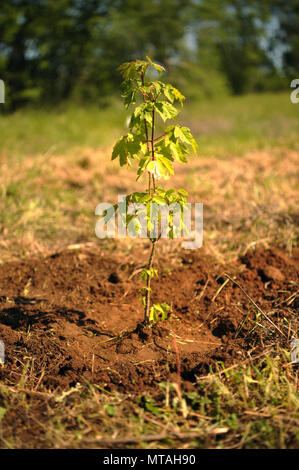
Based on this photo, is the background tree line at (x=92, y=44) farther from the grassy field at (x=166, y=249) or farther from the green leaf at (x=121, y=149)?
the green leaf at (x=121, y=149)

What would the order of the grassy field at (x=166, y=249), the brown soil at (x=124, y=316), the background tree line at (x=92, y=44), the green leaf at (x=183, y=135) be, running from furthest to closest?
1. the background tree line at (x=92, y=44)
2. the brown soil at (x=124, y=316)
3. the green leaf at (x=183, y=135)
4. the grassy field at (x=166, y=249)

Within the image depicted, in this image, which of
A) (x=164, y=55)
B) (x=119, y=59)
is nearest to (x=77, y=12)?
(x=119, y=59)

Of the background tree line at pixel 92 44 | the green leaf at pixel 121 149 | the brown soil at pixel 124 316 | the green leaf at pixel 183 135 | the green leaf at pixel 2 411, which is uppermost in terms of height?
the background tree line at pixel 92 44

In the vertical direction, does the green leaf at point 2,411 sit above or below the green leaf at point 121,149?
below

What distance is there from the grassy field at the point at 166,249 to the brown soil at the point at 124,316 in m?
0.11

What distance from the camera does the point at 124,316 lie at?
2.60m

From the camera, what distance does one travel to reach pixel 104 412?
1761mm

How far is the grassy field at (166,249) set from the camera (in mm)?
1685

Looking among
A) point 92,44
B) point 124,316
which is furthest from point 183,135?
point 92,44

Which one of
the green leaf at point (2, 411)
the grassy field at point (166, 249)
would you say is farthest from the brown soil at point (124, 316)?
the green leaf at point (2, 411)

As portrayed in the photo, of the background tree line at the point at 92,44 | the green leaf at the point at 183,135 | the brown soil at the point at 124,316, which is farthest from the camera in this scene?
the background tree line at the point at 92,44

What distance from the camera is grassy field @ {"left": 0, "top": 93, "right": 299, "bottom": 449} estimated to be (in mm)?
1685
